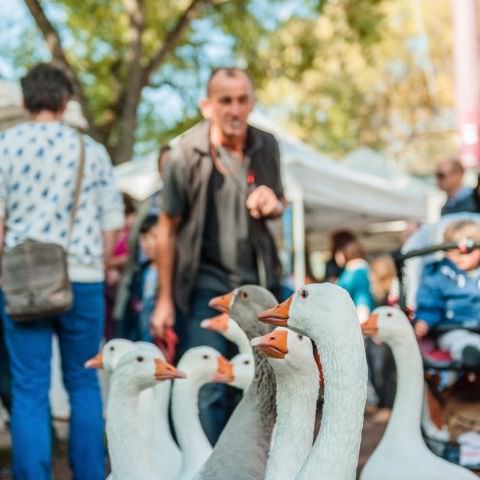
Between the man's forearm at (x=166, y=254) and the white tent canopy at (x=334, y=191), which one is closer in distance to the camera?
the man's forearm at (x=166, y=254)

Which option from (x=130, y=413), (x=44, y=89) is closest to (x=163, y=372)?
(x=130, y=413)

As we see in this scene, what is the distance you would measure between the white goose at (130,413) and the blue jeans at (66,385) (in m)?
0.88

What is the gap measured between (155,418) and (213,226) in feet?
3.02

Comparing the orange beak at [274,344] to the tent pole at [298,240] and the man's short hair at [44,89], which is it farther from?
the tent pole at [298,240]

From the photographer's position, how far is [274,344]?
2648mm

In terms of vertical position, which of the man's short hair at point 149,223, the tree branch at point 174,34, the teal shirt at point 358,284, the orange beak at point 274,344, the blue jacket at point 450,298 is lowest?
the teal shirt at point 358,284

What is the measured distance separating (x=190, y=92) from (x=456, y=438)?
41.6 ft

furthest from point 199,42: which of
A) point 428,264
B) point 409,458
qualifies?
point 409,458

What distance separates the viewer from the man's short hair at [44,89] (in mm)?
4250

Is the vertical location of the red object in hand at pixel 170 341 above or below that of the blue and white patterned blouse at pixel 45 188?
below

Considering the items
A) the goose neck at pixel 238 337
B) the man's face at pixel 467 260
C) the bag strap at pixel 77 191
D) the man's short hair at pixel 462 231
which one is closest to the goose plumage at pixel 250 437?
the goose neck at pixel 238 337

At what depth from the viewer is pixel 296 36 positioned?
48.5 feet

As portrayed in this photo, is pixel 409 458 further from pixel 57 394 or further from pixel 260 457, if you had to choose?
pixel 57 394

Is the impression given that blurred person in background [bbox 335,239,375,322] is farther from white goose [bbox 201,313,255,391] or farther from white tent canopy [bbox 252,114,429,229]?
white goose [bbox 201,313,255,391]
